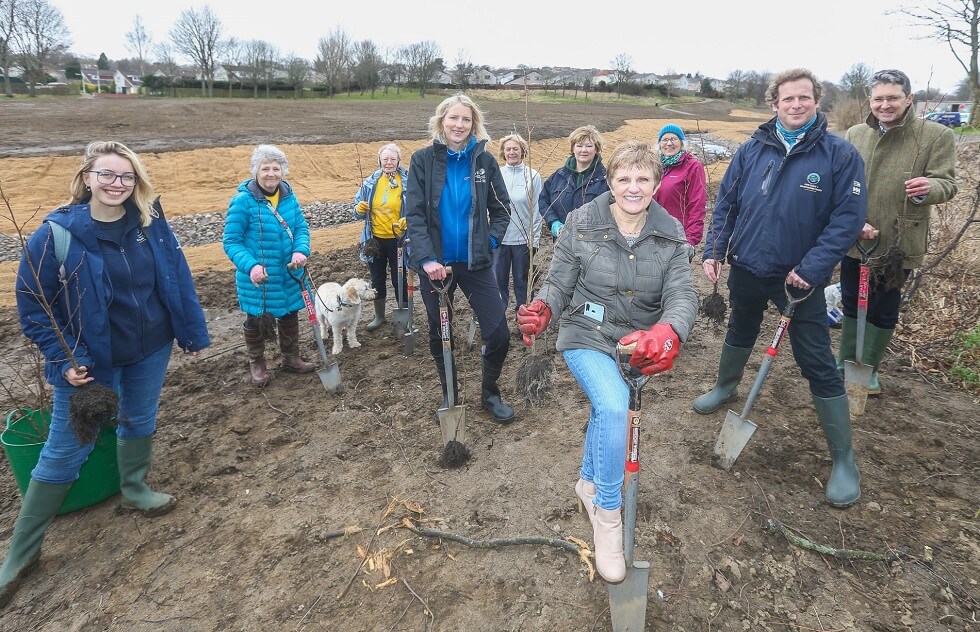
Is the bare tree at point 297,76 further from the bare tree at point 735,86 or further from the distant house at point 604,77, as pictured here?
the bare tree at point 735,86

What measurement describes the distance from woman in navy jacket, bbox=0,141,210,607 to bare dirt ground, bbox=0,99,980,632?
20.6 inches

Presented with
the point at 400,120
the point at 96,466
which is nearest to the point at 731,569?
the point at 96,466

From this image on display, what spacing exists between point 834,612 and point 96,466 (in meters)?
4.33

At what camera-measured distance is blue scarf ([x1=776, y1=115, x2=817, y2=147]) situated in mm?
3225

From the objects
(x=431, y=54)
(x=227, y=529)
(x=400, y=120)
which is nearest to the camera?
(x=227, y=529)

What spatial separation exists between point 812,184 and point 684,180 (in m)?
2.05

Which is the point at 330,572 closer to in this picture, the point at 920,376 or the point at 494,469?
the point at 494,469

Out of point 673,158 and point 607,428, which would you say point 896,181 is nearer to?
point 673,158

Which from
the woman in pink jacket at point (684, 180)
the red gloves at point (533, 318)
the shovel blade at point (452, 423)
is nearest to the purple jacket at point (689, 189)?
the woman in pink jacket at point (684, 180)

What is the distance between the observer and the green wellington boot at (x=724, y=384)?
4262 mm

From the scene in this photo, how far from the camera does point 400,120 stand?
31188 millimetres

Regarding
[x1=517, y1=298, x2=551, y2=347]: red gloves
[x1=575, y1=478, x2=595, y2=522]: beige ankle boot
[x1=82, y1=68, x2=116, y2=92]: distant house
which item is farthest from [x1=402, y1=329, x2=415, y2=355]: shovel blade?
[x1=82, y1=68, x2=116, y2=92]: distant house

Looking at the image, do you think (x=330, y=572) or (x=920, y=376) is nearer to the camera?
(x=330, y=572)

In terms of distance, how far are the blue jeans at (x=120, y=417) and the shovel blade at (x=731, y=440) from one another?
371 cm
